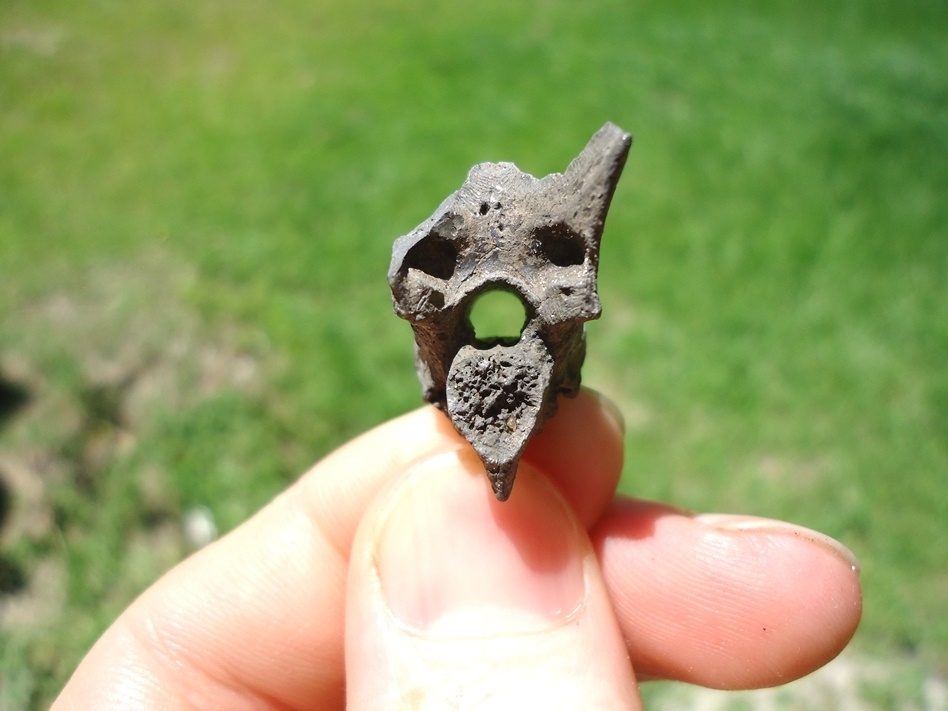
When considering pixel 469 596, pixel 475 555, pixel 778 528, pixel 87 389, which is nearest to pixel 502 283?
pixel 475 555

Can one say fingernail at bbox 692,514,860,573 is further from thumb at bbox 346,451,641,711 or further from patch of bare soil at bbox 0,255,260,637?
patch of bare soil at bbox 0,255,260,637

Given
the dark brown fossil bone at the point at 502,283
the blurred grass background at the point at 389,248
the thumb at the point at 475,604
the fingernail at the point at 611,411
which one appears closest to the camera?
the dark brown fossil bone at the point at 502,283

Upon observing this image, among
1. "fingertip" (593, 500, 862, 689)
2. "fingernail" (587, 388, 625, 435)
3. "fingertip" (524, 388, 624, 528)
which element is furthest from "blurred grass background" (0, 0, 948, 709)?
"fingertip" (524, 388, 624, 528)

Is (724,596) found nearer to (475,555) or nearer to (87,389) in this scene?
(475,555)

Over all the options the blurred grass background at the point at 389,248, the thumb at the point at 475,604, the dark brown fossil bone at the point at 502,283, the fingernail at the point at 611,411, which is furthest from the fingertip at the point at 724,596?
the blurred grass background at the point at 389,248

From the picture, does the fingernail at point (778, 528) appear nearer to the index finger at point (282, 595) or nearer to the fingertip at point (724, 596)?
the fingertip at point (724, 596)

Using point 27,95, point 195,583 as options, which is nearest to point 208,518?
point 195,583

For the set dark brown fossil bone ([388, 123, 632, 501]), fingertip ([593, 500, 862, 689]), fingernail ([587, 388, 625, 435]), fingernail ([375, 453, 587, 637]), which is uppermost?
dark brown fossil bone ([388, 123, 632, 501])
